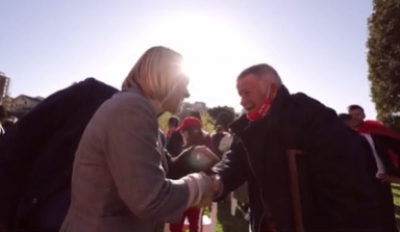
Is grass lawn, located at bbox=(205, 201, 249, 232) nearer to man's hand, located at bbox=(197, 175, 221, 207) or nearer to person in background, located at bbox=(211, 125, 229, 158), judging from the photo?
person in background, located at bbox=(211, 125, 229, 158)

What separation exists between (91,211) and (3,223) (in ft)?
1.48

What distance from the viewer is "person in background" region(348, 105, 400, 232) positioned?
491 cm

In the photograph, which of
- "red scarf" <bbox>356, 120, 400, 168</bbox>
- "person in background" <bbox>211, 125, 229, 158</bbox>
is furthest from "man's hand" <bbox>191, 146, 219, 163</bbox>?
"person in background" <bbox>211, 125, 229, 158</bbox>

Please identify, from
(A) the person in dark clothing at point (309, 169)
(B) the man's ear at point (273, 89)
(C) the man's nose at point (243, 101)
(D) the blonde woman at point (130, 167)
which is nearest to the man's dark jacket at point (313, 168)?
(A) the person in dark clothing at point (309, 169)

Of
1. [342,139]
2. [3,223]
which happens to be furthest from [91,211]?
[342,139]

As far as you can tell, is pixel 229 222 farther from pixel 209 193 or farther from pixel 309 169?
pixel 209 193

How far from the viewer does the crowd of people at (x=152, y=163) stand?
60.5 inches

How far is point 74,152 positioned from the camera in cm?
180

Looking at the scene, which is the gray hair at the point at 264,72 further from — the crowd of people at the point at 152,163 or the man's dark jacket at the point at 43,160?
the man's dark jacket at the point at 43,160

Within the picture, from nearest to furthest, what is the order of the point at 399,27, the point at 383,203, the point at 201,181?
1. the point at 201,181
2. the point at 383,203
3. the point at 399,27

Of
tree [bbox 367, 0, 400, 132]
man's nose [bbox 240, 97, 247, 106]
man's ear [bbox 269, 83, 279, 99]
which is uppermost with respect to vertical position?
tree [bbox 367, 0, 400, 132]

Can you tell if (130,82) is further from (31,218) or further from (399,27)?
(399,27)

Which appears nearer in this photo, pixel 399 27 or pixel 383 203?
pixel 383 203

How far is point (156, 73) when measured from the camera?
1.75m
